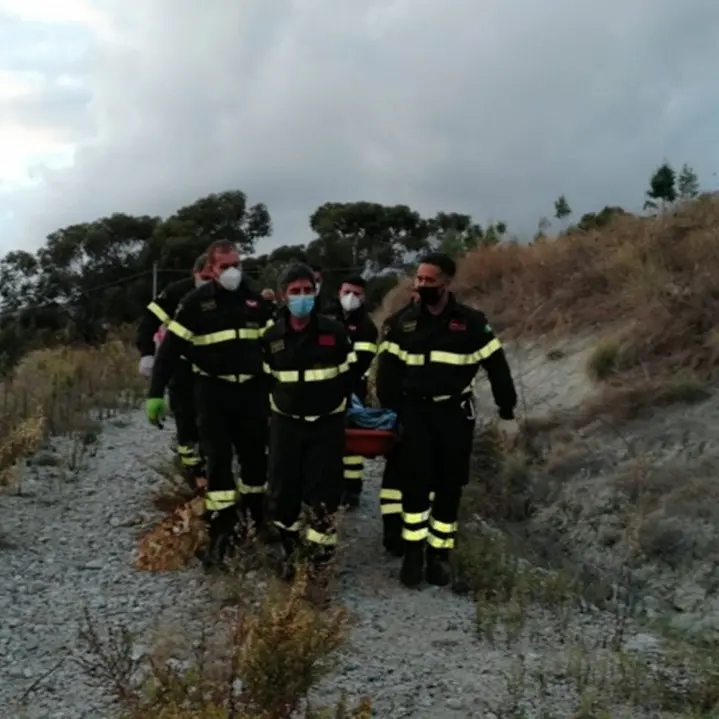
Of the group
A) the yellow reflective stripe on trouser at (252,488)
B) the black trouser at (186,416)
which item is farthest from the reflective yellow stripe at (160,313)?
the yellow reflective stripe on trouser at (252,488)

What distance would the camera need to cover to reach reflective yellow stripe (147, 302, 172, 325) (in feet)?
26.8

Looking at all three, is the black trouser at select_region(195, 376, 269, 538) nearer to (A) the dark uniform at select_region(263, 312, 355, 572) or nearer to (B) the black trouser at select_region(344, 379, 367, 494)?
(A) the dark uniform at select_region(263, 312, 355, 572)

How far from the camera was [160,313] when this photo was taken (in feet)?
26.8

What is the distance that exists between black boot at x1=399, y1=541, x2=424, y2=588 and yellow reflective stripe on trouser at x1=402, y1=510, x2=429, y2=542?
0.04m

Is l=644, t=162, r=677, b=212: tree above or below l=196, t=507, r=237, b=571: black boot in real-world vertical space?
above

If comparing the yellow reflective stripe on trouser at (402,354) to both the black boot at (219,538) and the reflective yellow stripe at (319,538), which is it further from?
the black boot at (219,538)

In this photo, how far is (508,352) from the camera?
42.2 feet

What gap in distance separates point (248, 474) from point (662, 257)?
6.64m

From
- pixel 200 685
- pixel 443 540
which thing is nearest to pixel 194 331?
pixel 443 540

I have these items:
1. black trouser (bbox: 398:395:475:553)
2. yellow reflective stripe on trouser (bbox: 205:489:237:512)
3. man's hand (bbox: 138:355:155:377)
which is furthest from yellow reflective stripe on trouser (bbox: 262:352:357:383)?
man's hand (bbox: 138:355:155:377)

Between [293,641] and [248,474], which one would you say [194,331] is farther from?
[293,641]

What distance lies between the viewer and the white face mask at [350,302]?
8.64 meters

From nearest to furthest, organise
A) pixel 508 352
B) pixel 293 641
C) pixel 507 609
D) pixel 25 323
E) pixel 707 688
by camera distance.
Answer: pixel 293 641 < pixel 707 688 < pixel 507 609 < pixel 508 352 < pixel 25 323

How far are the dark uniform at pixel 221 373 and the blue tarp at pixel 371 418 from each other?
2.08ft
